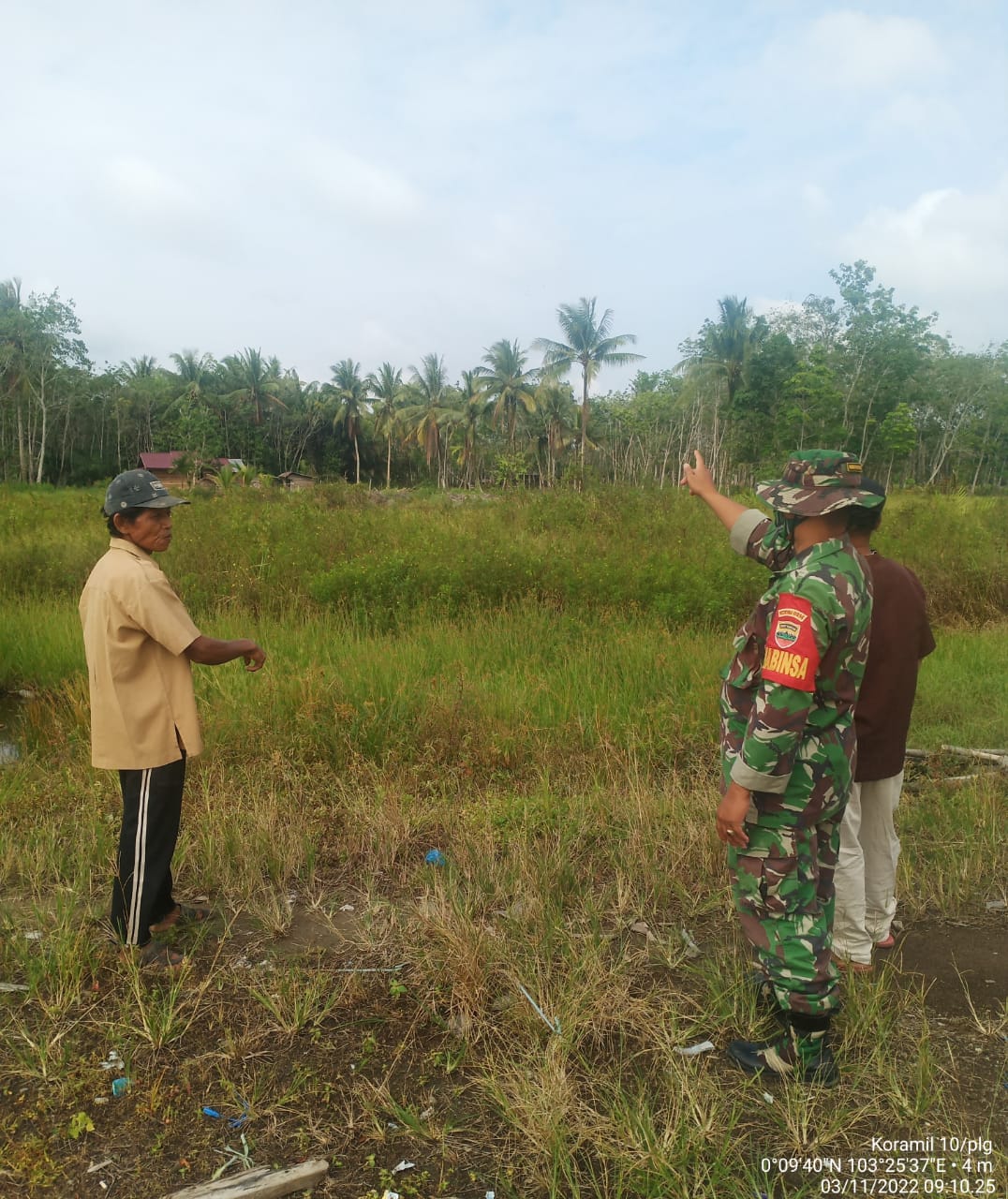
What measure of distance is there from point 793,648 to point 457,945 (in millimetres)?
1550

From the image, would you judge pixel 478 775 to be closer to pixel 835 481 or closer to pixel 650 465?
pixel 835 481

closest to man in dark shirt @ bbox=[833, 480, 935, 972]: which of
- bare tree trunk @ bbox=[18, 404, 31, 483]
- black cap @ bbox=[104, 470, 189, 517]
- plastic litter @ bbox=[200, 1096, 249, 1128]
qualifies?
plastic litter @ bbox=[200, 1096, 249, 1128]

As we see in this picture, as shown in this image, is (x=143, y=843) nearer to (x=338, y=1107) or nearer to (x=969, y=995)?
(x=338, y=1107)

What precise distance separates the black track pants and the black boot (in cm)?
203

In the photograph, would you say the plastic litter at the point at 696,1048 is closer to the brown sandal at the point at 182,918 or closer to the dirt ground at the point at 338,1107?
the dirt ground at the point at 338,1107

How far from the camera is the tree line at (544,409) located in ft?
119

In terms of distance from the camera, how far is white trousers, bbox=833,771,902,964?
2863 mm

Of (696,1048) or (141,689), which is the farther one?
(141,689)

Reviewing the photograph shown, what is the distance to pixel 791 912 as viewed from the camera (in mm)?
2254

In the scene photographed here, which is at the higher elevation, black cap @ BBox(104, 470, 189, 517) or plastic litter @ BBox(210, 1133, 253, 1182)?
black cap @ BBox(104, 470, 189, 517)

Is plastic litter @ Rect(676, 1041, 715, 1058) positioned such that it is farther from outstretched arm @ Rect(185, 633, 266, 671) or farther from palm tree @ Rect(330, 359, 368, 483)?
palm tree @ Rect(330, 359, 368, 483)

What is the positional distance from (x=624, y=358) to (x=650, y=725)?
133ft

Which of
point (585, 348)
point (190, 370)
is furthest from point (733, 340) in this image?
point (190, 370)

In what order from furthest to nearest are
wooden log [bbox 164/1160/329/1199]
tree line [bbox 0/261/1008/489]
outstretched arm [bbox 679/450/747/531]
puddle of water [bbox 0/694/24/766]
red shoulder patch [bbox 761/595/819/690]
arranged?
tree line [bbox 0/261/1008/489] < puddle of water [bbox 0/694/24/766] < outstretched arm [bbox 679/450/747/531] < red shoulder patch [bbox 761/595/819/690] < wooden log [bbox 164/1160/329/1199]
